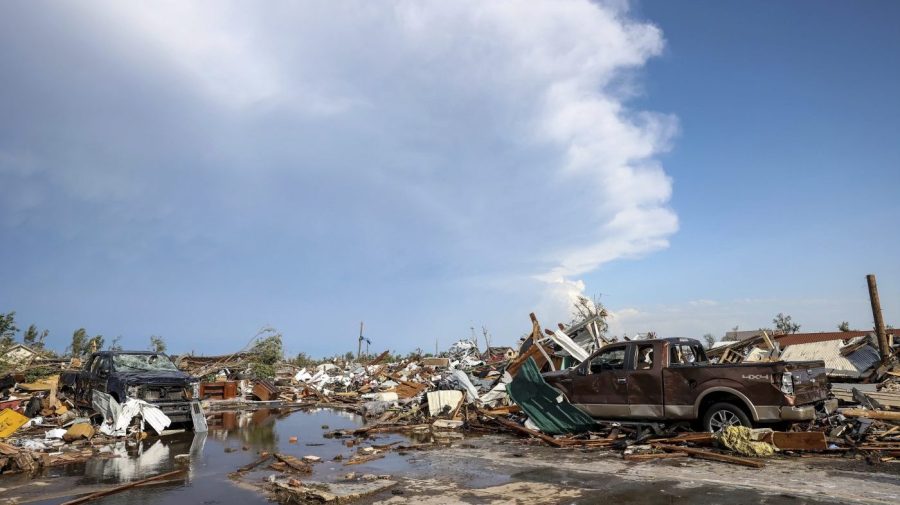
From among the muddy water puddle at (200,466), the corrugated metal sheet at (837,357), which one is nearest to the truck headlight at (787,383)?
the muddy water puddle at (200,466)

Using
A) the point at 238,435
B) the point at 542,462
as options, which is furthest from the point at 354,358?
the point at 542,462

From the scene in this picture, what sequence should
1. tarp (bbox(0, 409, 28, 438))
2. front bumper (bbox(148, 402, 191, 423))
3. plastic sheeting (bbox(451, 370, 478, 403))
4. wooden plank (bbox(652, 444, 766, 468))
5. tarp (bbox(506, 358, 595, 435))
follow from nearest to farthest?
wooden plank (bbox(652, 444, 766, 468)) → tarp (bbox(506, 358, 595, 435)) → tarp (bbox(0, 409, 28, 438)) → front bumper (bbox(148, 402, 191, 423)) → plastic sheeting (bbox(451, 370, 478, 403))

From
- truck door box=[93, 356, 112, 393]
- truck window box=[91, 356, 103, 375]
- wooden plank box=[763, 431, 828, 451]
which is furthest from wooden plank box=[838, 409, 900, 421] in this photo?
truck window box=[91, 356, 103, 375]

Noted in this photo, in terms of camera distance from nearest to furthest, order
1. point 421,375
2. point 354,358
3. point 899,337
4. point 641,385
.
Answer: point 641,385 → point 899,337 → point 421,375 → point 354,358

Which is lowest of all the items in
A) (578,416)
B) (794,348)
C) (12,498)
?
(12,498)

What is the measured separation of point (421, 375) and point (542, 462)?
1692 centimetres

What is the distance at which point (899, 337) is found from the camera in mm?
19172

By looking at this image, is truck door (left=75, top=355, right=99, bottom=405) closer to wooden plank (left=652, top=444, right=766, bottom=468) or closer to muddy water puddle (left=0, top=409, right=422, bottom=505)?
muddy water puddle (left=0, top=409, right=422, bottom=505)

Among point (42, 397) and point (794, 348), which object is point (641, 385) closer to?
point (794, 348)

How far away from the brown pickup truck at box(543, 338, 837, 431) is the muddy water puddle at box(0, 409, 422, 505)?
13.0 feet

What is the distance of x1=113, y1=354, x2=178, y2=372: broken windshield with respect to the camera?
43.8 ft

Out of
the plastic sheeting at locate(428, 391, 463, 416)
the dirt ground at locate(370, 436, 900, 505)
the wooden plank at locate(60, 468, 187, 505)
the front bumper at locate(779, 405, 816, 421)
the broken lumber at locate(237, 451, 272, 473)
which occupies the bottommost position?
the wooden plank at locate(60, 468, 187, 505)

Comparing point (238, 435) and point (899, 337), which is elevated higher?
point (899, 337)

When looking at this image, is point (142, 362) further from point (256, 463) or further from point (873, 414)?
point (873, 414)
